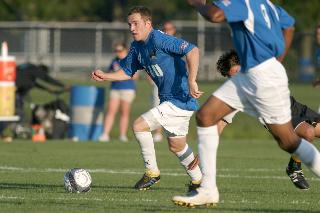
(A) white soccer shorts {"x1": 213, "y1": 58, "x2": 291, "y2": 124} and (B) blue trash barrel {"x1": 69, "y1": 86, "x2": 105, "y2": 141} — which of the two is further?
(B) blue trash barrel {"x1": 69, "y1": 86, "x2": 105, "y2": 141}

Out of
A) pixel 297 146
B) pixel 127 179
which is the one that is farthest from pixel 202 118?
pixel 127 179

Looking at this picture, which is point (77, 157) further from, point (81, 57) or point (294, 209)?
point (81, 57)

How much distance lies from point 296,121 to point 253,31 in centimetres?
330

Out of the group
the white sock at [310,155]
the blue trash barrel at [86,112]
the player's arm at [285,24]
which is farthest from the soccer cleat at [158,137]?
the white sock at [310,155]

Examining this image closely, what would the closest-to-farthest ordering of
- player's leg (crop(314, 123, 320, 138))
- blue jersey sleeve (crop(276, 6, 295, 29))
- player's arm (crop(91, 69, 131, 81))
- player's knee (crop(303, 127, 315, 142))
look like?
blue jersey sleeve (crop(276, 6, 295, 29)) → player's arm (crop(91, 69, 131, 81)) → player's knee (crop(303, 127, 315, 142)) → player's leg (crop(314, 123, 320, 138))

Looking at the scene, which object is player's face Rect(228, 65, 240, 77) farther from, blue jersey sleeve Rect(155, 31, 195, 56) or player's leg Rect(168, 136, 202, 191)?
player's leg Rect(168, 136, 202, 191)

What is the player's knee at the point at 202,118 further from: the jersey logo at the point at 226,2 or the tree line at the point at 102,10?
the tree line at the point at 102,10

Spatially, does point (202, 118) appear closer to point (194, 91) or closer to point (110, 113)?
point (194, 91)

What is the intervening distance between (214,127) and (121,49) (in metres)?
11.9

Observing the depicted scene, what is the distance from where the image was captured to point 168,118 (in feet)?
38.5

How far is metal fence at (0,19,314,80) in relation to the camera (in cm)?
3462

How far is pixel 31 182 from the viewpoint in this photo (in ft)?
40.5

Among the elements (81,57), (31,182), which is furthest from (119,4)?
(31,182)

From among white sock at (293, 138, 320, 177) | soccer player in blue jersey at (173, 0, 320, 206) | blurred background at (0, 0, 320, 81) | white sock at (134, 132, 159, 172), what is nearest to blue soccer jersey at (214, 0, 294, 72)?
soccer player in blue jersey at (173, 0, 320, 206)
